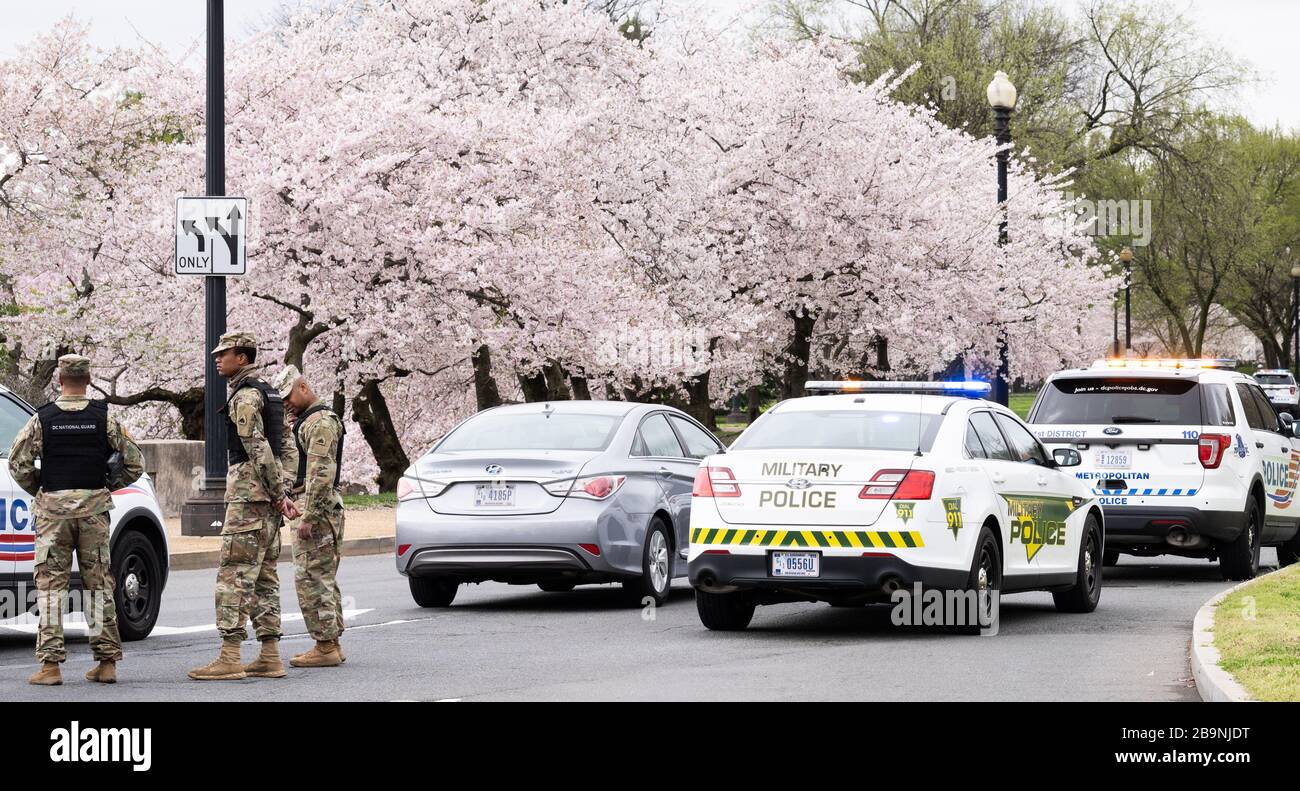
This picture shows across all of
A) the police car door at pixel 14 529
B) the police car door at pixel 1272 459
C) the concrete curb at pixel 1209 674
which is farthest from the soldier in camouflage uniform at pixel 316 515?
the police car door at pixel 1272 459

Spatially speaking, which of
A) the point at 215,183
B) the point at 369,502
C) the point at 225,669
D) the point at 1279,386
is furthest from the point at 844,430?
the point at 1279,386

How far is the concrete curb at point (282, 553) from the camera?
18625 millimetres

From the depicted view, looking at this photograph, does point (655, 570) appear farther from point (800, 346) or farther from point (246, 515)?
point (800, 346)

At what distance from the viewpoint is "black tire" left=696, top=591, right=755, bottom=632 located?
12.5 meters

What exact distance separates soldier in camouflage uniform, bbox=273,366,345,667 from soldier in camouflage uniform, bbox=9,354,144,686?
1036mm

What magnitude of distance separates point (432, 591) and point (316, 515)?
159 inches

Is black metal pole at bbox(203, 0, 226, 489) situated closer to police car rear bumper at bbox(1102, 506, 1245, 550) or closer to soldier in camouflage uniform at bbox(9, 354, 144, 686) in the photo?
police car rear bumper at bbox(1102, 506, 1245, 550)

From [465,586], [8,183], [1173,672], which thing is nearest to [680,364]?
[8,183]

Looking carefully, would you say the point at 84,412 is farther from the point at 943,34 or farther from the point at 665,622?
the point at 943,34

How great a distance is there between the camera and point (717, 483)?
1204cm

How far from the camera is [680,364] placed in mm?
34594

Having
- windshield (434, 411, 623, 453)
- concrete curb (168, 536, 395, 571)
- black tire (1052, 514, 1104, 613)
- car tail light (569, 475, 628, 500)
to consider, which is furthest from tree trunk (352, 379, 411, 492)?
black tire (1052, 514, 1104, 613)

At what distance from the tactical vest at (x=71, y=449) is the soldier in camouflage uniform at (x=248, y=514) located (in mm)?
734
